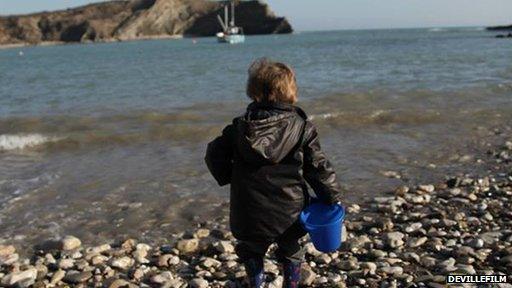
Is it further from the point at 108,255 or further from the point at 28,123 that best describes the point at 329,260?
the point at 28,123

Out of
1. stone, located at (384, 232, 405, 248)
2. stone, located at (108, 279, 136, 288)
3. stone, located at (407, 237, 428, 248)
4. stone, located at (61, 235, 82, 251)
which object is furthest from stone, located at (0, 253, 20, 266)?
stone, located at (407, 237, 428, 248)

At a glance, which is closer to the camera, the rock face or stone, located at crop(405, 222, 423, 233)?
stone, located at crop(405, 222, 423, 233)

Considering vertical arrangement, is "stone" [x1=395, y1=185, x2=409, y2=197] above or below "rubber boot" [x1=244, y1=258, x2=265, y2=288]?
below

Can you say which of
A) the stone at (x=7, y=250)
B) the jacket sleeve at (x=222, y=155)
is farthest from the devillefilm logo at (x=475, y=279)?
the stone at (x=7, y=250)

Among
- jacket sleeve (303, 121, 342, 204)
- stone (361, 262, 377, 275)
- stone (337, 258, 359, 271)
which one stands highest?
jacket sleeve (303, 121, 342, 204)

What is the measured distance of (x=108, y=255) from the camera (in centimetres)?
615

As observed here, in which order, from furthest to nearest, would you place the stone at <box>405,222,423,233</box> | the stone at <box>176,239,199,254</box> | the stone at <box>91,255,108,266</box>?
the stone at <box>405,222,423,233</box>
the stone at <box>176,239,199,254</box>
the stone at <box>91,255,108,266</box>

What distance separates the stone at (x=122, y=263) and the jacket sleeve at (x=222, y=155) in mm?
2116

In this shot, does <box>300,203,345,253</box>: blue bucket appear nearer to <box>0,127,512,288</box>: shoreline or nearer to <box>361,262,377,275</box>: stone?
<box>0,127,512,288</box>: shoreline

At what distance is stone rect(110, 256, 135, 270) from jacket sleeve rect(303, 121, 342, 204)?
102 inches

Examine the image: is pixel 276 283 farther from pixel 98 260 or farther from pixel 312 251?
pixel 98 260

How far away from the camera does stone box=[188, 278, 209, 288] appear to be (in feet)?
16.9

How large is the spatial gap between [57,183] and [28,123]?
7886 mm

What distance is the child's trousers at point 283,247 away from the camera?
4277 mm
